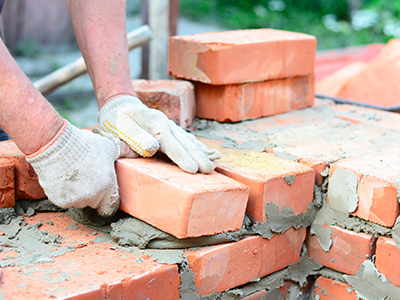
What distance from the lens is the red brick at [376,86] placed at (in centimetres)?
462

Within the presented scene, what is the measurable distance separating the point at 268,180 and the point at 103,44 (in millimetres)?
898

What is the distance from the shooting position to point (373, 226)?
6.10ft

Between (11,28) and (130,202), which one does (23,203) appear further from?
(11,28)

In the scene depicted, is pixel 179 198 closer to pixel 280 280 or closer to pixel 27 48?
pixel 280 280

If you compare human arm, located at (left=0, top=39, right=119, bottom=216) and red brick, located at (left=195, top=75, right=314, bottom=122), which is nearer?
human arm, located at (left=0, top=39, right=119, bottom=216)

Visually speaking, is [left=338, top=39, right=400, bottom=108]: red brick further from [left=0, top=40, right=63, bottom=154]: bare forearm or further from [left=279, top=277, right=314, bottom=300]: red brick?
[left=0, top=40, right=63, bottom=154]: bare forearm

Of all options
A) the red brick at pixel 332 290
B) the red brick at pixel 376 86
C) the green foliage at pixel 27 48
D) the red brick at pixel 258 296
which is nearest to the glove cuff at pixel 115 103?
the red brick at pixel 258 296

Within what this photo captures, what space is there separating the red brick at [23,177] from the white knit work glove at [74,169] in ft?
0.85

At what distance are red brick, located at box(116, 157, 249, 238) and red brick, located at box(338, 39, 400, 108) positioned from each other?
3.34 metres

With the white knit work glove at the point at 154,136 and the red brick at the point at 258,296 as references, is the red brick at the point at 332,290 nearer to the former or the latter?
the red brick at the point at 258,296

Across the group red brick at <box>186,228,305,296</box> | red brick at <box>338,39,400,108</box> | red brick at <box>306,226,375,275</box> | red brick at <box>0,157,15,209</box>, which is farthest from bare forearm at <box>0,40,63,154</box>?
red brick at <box>338,39,400,108</box>

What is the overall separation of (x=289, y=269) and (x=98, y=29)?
51.8 inches

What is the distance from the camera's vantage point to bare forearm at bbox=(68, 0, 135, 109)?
1979mm

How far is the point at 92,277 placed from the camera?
1437 mm
